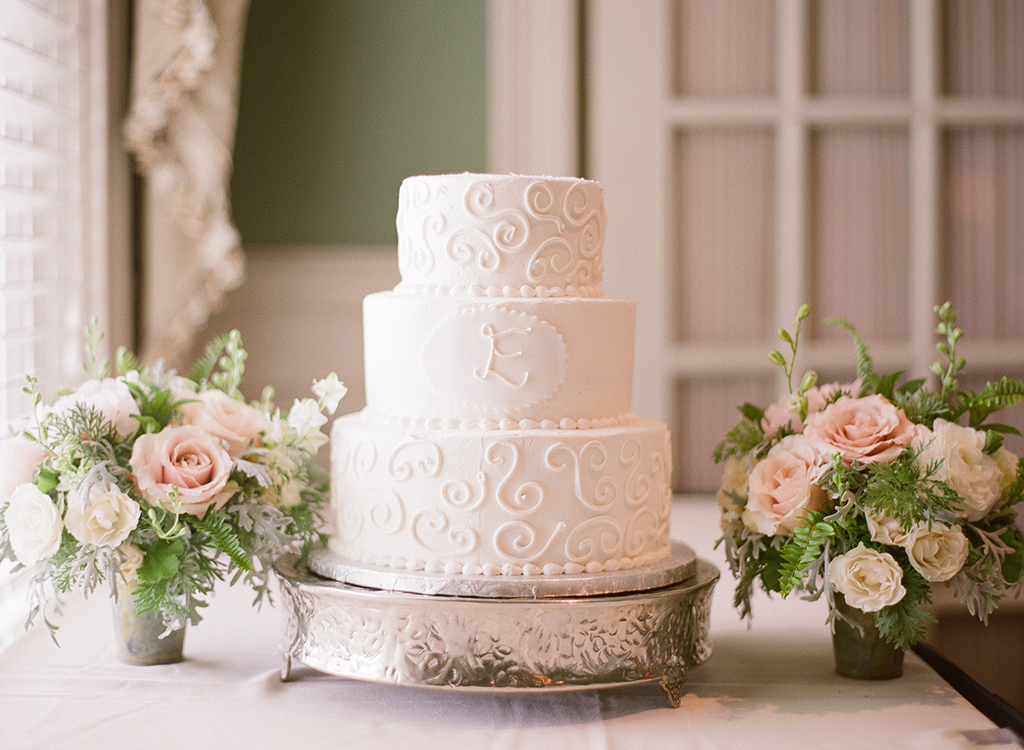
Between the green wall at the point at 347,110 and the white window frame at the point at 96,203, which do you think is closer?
the white window frame at the point at 96,203

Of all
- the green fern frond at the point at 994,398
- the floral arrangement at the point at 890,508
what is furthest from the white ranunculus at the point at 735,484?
the green fern frond at the point at 994,398

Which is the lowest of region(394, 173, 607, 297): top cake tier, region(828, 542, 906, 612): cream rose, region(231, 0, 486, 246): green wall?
region(828, 542, 906, 612): cream rose

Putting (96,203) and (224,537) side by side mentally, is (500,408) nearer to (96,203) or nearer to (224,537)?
(224,537)

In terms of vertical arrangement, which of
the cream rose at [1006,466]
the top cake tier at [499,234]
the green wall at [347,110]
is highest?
the green wall at [347,110]

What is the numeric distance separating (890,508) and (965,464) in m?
0.17

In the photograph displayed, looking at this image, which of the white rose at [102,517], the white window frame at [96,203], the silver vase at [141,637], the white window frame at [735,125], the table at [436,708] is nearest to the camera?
the table at [436,708]

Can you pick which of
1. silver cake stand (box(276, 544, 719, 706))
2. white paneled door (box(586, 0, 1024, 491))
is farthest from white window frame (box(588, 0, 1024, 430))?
silver cake stand (box(276, 544, 719, 706))

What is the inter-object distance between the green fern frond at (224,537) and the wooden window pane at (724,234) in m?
2.43

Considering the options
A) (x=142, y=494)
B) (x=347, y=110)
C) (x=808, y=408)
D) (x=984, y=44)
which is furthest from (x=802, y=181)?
(x=142, y=494)

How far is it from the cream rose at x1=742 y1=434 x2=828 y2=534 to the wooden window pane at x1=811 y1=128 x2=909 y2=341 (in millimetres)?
2112

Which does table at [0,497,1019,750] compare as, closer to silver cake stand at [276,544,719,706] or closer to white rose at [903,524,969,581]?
silver cake stand at [276,544,719,706]

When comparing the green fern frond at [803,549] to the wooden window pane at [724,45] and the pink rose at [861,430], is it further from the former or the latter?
the wooden window pane at [724,45]

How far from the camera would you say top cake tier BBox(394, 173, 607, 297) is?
1.96 metres

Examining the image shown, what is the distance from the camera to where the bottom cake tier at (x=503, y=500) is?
1.88 meters
